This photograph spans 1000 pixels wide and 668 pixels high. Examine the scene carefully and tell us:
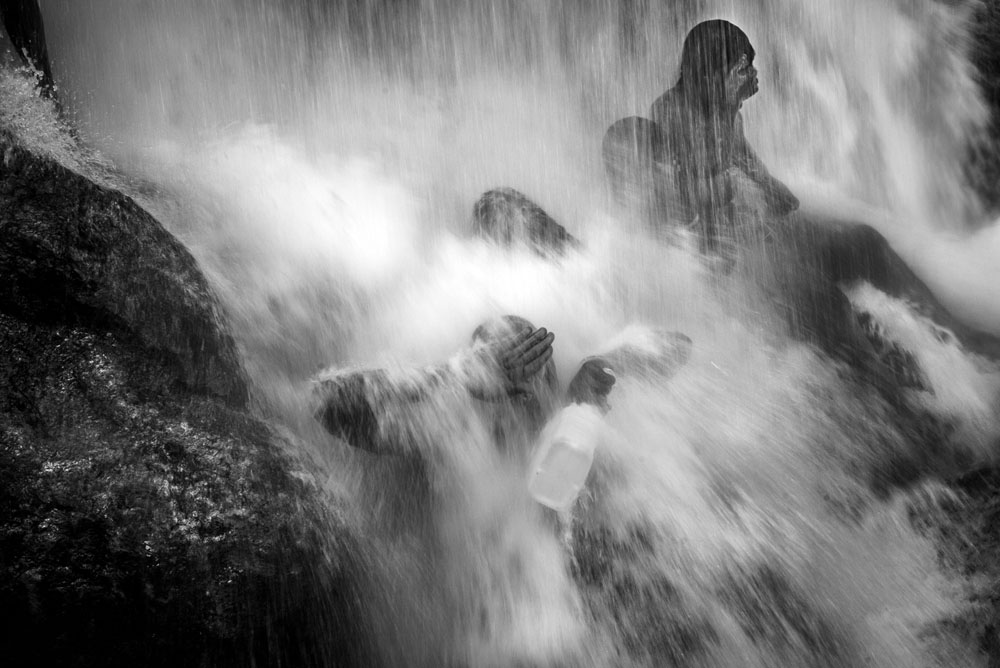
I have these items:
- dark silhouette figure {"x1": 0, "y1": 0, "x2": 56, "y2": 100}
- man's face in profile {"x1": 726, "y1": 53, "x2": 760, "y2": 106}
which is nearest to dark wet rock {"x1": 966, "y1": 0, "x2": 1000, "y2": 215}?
man's face in profile {"x1": 726, "y1": 53, "x2": 760, "y2": 106}

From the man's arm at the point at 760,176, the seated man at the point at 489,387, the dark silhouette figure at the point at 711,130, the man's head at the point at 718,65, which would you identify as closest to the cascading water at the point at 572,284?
the seated man at the point at 489,387

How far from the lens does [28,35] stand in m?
2.97

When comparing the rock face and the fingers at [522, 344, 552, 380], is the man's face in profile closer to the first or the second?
the fingers at [522, 344, 552, 380]

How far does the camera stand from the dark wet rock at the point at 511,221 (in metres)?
3.58

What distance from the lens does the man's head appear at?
3.93 m

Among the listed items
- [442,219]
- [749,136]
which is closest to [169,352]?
[442,219]

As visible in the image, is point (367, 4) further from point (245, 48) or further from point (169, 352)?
point (169, 352)

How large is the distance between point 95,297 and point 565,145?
12.5 feet

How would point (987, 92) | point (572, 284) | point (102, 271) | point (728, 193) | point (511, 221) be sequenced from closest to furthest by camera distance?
point (102, 271) < point (511, 221) < point (572, 284) < point (728, 193) < point (987, 92)

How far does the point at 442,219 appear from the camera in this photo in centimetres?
426

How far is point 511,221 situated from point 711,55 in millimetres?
1642

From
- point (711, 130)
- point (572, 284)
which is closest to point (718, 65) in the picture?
point (711, 130)

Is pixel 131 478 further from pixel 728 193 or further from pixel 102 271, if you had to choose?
pixel 728 193

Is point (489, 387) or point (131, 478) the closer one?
point (131, 478)
